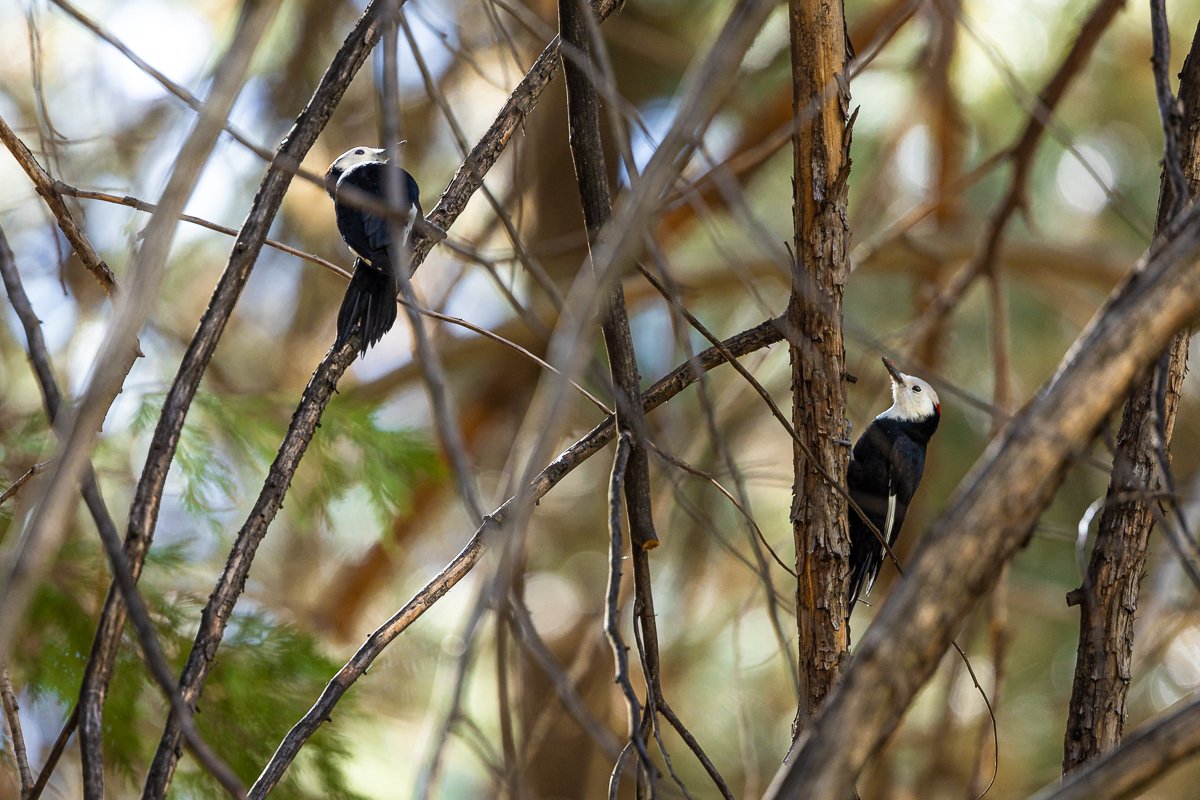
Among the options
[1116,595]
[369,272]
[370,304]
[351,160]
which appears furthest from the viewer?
[351,160]

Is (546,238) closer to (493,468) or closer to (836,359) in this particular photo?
(493,468)

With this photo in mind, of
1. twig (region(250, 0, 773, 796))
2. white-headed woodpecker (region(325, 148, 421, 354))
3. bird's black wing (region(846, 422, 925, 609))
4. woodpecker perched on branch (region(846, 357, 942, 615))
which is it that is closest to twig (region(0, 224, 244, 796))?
twig (region(250, 0, 773, 796))

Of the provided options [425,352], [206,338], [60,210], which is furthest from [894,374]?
[425,352]

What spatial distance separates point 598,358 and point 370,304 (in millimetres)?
2416

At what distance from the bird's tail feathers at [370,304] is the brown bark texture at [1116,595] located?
1546 mm

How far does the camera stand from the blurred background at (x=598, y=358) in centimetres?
383

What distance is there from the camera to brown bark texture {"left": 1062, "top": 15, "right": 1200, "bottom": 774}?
6.19 feet

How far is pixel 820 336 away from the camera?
1.80 meters

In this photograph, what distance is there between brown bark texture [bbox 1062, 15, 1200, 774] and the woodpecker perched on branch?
132 centimetres

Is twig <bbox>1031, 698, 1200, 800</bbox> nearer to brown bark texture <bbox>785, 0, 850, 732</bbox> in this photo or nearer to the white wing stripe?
brown bark texture <bbox>785, 0, 850, 732</bbox>

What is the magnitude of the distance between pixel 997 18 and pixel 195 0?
4345 millimetres

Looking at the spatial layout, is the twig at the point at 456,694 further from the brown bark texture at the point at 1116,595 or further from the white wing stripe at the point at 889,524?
the white wing stripe at the point at 889,524

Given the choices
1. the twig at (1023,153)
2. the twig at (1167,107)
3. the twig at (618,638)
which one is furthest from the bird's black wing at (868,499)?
the twig at (618,638)

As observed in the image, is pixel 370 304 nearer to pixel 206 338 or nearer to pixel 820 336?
pixel 820 336
